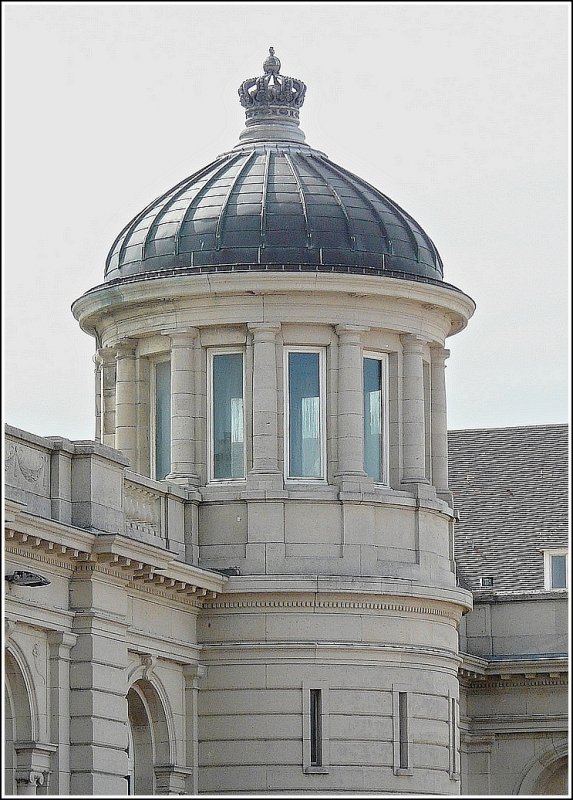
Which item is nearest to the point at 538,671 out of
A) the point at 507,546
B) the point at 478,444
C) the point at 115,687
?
the point at 507,546

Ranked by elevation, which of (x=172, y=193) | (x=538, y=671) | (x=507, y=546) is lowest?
(x=538, y=671)

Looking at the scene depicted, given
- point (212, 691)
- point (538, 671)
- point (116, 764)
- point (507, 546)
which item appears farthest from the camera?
point (507, 546)

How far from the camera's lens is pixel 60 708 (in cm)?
3372

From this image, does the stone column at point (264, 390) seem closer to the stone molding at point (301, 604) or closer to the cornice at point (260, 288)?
the cornice at point (260, 288)

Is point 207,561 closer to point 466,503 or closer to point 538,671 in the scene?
point 538,671

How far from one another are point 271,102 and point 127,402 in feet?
20.0

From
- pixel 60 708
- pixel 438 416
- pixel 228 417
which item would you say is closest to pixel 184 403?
pixel 228 417

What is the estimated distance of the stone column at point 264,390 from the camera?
39.5 m

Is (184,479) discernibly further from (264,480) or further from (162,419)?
(162,419)

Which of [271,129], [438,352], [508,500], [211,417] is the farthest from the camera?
[508,500]

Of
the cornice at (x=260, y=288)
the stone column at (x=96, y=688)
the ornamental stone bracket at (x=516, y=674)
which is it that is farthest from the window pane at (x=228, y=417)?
the ornamental stone bracket at (x=516, y=674)

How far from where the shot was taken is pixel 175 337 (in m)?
40.0

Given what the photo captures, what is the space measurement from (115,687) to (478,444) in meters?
23.4

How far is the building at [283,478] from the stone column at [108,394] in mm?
40
